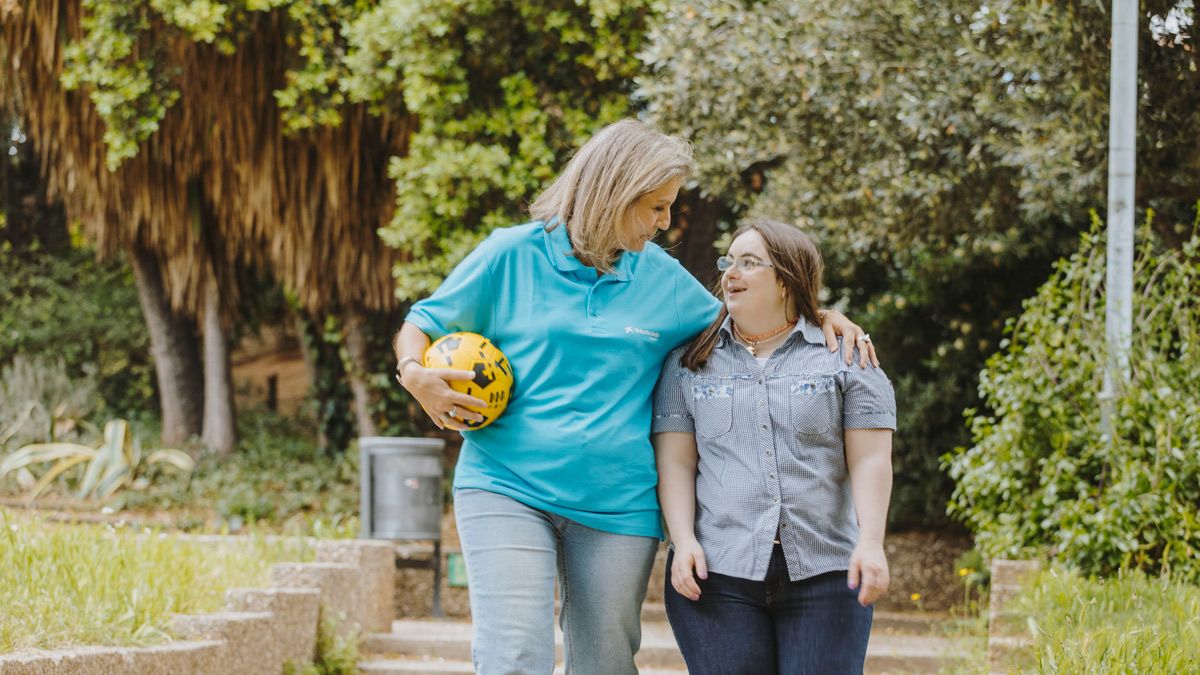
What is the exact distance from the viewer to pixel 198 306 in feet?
44.1

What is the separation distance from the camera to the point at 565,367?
335 centimetres

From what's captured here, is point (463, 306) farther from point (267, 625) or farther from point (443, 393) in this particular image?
point (267, 625)

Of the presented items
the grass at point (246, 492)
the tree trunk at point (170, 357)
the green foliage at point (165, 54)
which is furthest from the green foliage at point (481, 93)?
the tree trunk at point (170, 357)

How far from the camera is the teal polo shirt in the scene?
10.9 feet

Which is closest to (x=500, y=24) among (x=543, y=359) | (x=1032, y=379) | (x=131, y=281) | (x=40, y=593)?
(x=1032, y=379)

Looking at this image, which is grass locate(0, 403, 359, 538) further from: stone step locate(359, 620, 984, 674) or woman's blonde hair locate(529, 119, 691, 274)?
woman's blonde hair locate(529, 119, 691, 274)

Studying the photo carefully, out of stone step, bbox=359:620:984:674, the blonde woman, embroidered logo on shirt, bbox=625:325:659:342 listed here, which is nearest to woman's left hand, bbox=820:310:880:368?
the blonde woman

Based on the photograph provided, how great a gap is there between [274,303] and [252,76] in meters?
4.75

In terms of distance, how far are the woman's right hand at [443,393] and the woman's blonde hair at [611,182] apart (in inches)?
19.5

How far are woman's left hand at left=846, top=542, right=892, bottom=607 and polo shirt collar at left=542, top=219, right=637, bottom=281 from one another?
94cm

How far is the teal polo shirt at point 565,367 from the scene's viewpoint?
331 cm

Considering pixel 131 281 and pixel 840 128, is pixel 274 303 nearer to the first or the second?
pixel 131 281

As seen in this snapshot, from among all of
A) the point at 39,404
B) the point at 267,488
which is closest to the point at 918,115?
the point at 267,488

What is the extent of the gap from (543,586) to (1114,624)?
2.12 metres
